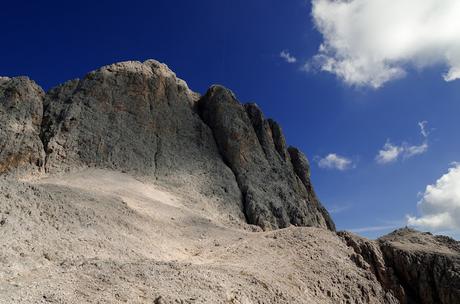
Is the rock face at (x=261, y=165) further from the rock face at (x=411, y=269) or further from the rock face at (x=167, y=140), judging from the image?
the rock face at (x=411, y=269)

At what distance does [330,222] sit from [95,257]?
3279 cm

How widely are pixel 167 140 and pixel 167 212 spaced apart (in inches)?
503

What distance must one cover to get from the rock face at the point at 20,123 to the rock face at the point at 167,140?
81mm

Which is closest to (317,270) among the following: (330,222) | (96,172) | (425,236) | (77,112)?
(425,236)

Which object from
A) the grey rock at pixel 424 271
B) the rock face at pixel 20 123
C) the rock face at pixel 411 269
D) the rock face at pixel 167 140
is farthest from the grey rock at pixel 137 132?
the grey rock at pixel 424 271

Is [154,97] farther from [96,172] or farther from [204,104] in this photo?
[96,172]

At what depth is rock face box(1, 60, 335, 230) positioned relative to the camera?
31.2m

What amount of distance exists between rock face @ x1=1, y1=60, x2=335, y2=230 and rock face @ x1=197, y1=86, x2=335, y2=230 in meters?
0.10

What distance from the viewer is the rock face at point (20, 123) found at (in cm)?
2839

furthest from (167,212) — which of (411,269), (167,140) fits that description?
(167,140)

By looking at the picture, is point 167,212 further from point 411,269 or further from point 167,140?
point 167,140

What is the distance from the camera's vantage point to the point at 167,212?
78.5 ft

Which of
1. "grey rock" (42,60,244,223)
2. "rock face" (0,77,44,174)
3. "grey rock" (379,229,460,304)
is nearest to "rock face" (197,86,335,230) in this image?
"grey rock" (42,60,244,223)

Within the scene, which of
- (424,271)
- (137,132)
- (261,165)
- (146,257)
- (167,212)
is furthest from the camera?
(261,165)
